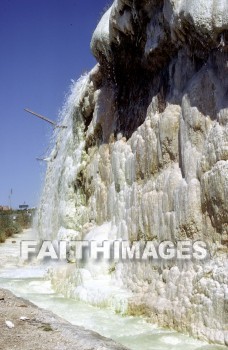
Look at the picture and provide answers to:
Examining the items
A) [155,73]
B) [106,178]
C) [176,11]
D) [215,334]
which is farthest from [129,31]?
[215,334]

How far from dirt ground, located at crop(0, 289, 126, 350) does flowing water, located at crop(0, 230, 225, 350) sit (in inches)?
21.7

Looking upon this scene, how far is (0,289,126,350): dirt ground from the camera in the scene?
3.51m

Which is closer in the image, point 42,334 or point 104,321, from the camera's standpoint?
point 42,334

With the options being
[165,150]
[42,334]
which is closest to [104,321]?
[42,334]

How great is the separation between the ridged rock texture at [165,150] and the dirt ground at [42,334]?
112cm

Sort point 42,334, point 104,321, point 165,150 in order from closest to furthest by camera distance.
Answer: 1. point 42,334
2. point 104,321
3. point 165,150

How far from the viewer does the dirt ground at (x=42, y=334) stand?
3.51 meters

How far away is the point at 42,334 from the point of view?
3834 millimetres

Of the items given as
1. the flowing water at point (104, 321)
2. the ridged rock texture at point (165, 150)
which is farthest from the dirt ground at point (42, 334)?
the ridged rock texture at point (165, 150)

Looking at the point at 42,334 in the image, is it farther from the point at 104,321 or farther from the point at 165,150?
the point at 165,150

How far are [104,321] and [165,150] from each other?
6.66 ft

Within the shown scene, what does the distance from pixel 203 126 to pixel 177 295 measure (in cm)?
173

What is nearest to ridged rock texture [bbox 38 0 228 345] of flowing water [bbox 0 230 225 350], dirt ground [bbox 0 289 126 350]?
flowing water [bbox 0 230 225 350]

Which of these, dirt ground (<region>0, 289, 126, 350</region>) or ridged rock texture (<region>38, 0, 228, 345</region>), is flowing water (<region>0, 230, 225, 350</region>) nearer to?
ridged rock texture (<region>38, 0, 228, 345</region>)
